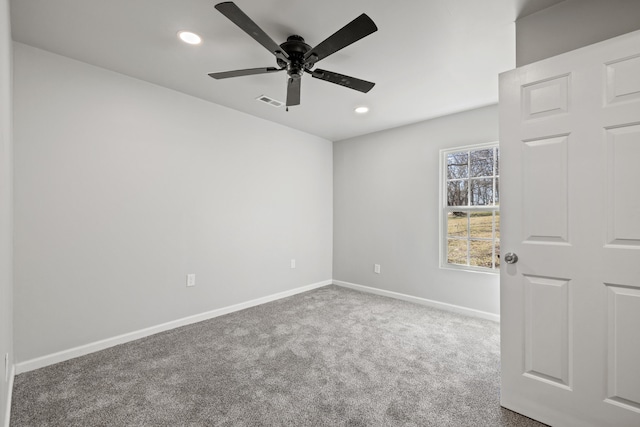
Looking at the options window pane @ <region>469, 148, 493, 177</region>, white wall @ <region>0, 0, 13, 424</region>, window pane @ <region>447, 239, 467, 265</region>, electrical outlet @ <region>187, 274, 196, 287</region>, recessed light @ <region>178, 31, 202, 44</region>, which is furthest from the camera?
window pane @ <region>447, 239, 467, 265</region>

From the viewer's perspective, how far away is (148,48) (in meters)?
2.28

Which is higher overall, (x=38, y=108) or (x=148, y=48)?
(x=148, y=48)

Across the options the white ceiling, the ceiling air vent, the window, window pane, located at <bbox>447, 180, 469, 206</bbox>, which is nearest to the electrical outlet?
the white ceiling

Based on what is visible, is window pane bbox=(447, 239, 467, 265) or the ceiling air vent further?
A: window pane bbox=(447, 239, 467, 265)

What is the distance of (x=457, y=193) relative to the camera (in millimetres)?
3725

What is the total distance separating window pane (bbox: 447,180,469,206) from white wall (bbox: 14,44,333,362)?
226cm

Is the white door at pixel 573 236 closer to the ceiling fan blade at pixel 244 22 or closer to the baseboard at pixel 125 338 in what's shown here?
the ceiling fan blade at pixel 244 22

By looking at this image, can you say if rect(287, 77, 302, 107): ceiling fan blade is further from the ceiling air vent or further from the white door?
the white door

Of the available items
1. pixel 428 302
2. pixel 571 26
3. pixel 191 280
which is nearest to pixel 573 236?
pixel 571 26

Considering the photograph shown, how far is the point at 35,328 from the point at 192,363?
1.22m

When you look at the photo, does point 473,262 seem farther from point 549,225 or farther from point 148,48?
point 148,48

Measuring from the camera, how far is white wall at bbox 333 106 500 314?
139 inches

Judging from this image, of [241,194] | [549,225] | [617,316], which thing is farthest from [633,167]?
[241,194]

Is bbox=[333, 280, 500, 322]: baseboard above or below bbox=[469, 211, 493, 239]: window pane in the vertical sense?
below
